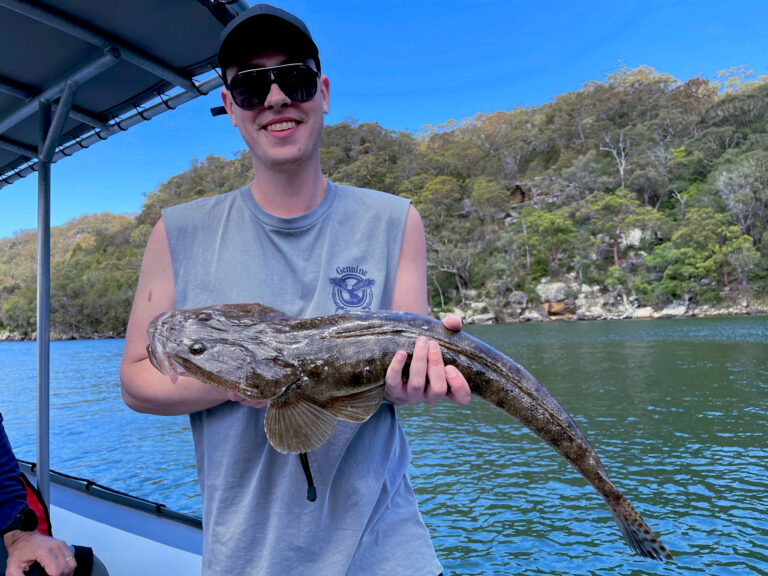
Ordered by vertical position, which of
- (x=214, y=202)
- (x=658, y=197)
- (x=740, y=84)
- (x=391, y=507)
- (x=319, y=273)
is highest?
(x=740, y=84)

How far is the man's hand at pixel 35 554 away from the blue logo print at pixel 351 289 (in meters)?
1.69

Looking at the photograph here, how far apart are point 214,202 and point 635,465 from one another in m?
11.7

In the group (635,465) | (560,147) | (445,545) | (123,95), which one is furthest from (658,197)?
(123,95)

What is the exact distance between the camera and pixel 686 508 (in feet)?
29.3

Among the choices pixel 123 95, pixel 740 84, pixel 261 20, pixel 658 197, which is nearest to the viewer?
pixel 261 20

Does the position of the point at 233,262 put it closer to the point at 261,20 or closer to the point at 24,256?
the point at 261,20

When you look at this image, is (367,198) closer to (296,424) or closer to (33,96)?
(296,424)

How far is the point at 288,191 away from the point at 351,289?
0.39 m

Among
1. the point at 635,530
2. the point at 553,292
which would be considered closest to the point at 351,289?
the point at 635,530

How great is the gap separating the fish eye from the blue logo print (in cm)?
42

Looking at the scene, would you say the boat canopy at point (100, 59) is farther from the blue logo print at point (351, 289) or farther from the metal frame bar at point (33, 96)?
the blue logo print at point (351, 289)

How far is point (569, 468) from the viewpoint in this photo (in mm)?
11125

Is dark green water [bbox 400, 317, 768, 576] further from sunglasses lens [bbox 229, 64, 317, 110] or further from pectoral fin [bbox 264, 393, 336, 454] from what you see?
sunglasses lens [bbox 229, 64, 317, 110]

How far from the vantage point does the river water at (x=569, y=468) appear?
786 cm
